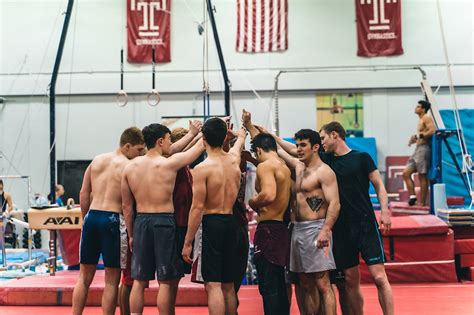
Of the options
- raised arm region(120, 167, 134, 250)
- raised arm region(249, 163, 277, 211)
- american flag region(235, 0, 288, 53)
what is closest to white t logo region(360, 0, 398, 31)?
american flag region(235, 0, 288, 53)

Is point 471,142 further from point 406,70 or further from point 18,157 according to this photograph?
point 18,157

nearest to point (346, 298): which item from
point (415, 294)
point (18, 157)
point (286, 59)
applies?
point (415, 294)

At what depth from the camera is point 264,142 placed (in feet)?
16.7

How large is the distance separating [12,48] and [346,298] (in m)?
14.2

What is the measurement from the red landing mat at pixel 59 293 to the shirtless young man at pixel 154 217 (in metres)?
1.89

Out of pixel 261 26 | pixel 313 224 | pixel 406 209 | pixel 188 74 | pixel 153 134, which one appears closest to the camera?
pixel 313 224

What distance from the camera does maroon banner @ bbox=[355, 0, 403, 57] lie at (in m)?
15.6

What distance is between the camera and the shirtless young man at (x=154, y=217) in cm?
474

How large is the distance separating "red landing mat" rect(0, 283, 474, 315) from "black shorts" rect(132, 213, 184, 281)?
1665 mm

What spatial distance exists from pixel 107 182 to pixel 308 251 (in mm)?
1888

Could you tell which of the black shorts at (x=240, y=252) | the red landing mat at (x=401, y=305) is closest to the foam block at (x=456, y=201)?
the red landing mat at (x=401, y=305)

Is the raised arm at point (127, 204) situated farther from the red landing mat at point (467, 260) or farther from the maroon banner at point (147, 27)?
the maroon banner at point (147, 27)

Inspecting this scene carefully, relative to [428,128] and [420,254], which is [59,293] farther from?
[428,128]

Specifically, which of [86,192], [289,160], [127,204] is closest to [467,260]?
[289,160]
